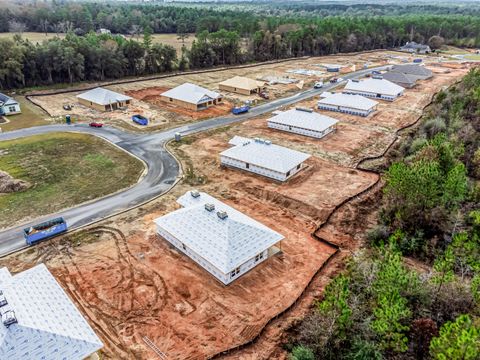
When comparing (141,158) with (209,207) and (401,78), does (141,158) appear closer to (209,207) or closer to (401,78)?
(209,207)

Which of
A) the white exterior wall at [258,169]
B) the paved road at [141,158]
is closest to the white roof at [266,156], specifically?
the white exterior wall at [258,169]

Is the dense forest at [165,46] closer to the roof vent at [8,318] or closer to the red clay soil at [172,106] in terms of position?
the red clay soil at [172,106]

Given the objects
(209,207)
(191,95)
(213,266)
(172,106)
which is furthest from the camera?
(172,106)

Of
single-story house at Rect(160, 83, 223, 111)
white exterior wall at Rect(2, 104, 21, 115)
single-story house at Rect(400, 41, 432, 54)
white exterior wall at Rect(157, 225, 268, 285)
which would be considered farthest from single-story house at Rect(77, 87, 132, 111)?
single-story house at Rect(400, 41, 432, 54)

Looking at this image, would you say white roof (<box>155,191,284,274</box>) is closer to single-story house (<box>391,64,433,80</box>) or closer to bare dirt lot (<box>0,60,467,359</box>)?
bare dirt lot (<box>0,60,467,359</box>)

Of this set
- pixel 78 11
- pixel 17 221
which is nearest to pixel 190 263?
pixel 17 221

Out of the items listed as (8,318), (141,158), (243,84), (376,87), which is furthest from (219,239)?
(376,87)
